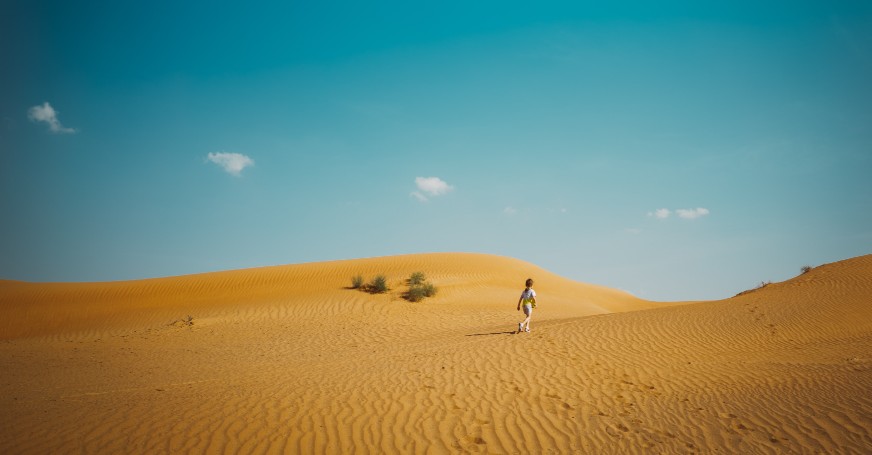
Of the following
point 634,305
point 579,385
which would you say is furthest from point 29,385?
point 634,305

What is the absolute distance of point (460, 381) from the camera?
26.5ft

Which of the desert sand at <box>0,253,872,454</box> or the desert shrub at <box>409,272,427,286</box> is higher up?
the desert shrub at <box>409,272,427,286</box>

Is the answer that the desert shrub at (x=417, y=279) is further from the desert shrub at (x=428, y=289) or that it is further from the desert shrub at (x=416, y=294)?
the desert shrub at (x=416, y=294)

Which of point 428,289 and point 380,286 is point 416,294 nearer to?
point 428,289

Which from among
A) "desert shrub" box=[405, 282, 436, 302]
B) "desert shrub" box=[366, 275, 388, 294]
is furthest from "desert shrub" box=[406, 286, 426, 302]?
"desert shrub" box=[366, 275, 388, 294]

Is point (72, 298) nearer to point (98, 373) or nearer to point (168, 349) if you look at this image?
point (168, 349)

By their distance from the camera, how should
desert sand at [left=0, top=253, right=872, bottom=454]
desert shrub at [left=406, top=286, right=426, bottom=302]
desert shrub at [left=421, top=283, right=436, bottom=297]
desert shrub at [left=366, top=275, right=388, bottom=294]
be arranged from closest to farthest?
desert sand at [left=0, top=253, right=872, bottom=454], desert shrub at [left=406, top=286, right=426, bottom=302], desert shrub at [left=421, top=283, right=436, bottom=297], desert shrub at [left=366, top=275, right=388, bottom=294]

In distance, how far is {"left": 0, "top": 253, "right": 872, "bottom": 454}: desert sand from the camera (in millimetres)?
5566

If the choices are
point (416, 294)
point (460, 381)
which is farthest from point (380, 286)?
point (460, 381)

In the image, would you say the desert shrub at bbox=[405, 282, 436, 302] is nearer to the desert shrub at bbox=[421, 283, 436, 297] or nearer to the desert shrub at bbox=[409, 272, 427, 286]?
the desert shrub at bbox=[421, 283, 436, 297]

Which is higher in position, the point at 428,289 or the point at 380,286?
the point at 380,286

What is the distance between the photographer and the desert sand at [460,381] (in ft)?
18.3

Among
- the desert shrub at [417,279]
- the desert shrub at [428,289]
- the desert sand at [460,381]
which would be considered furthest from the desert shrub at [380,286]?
the desert sand at [460,381]

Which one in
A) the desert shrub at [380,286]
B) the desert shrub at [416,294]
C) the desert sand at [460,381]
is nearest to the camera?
the desert sand at [460,381]
